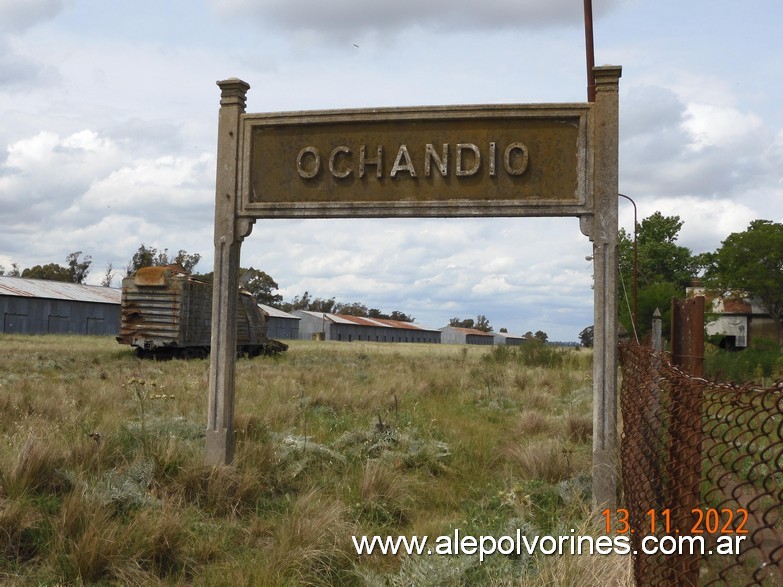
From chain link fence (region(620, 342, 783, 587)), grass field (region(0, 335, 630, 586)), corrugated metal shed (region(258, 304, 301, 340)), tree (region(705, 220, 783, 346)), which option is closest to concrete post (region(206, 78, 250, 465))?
grass field (region(0, 335, 630, 586))

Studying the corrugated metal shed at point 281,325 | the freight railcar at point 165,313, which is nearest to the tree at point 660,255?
the corrugated metal shed at point 281,325

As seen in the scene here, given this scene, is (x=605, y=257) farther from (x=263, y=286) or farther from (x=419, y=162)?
(x=263, y=286)

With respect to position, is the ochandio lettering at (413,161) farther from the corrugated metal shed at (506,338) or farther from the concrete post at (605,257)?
the corrugated metal shed at (506,338)

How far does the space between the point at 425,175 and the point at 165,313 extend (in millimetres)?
18221

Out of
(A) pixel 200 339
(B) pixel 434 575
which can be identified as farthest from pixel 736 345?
(B) pixel 434 575

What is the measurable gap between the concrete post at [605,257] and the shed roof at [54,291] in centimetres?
4319

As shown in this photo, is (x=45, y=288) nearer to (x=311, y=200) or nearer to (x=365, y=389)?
(x=365, y=389)

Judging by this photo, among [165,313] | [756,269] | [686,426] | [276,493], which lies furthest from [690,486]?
[756,269]

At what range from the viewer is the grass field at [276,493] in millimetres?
4398

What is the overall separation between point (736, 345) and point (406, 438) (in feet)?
182

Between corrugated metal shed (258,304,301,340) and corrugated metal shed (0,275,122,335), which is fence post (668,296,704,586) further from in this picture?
corrugated metal shed (258,304,301,340)

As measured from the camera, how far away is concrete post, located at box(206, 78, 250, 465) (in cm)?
708

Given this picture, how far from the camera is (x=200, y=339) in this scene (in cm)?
2452

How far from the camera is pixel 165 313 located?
23031 millimetres
